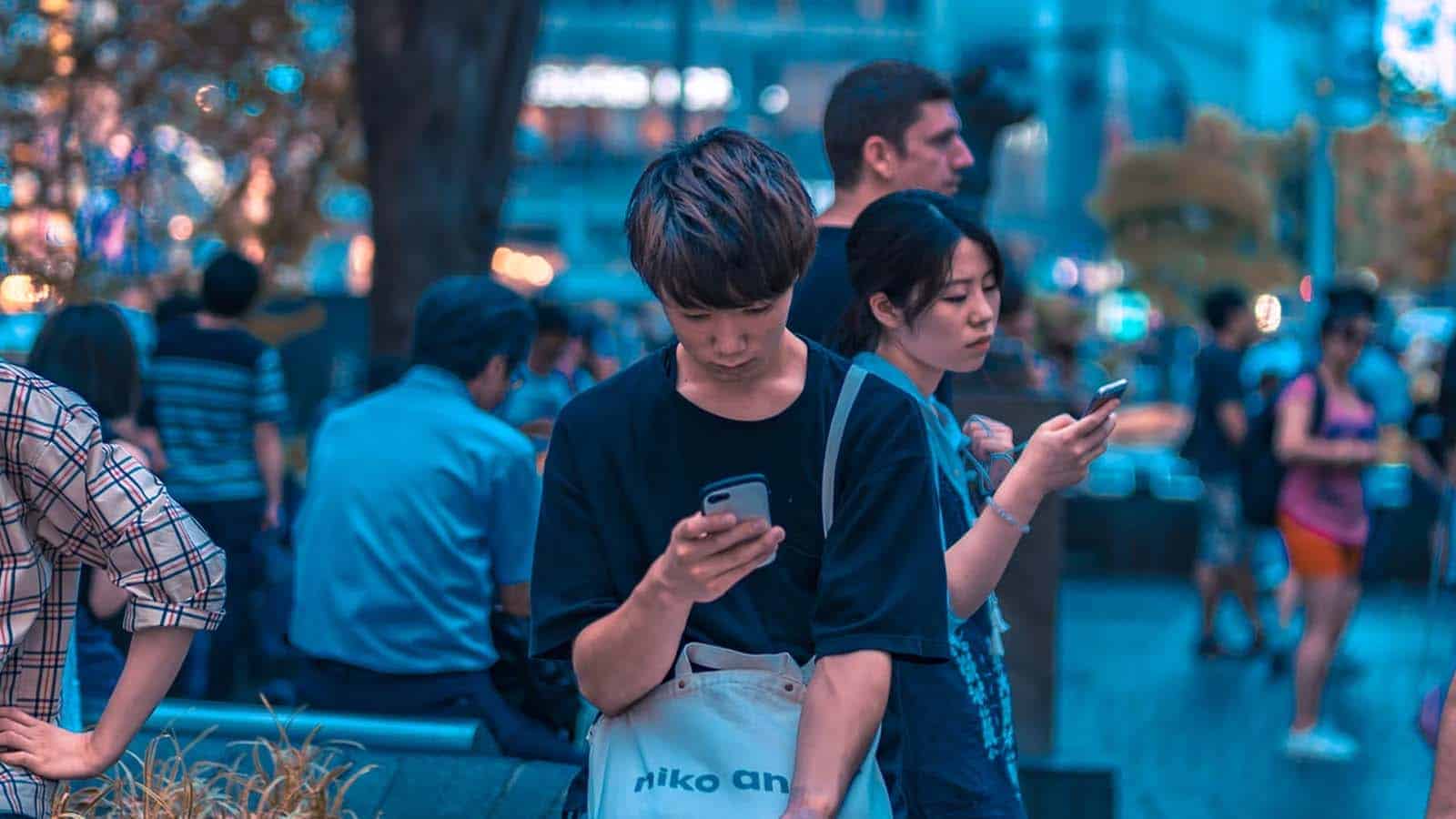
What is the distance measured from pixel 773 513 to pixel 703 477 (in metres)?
0.09

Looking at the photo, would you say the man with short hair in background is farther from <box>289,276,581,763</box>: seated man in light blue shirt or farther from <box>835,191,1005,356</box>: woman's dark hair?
<box>289,276,581,763</box>: seated man in light blue shirt

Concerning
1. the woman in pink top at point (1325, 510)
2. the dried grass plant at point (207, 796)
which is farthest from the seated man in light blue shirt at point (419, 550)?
the woman in pink top at point (1325, 510)

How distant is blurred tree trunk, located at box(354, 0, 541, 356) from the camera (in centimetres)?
836

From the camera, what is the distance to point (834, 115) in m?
4.00

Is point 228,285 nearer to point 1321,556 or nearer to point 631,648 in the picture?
point 1321,556

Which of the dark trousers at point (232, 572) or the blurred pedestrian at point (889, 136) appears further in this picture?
the dark trousers at point (232, 572)

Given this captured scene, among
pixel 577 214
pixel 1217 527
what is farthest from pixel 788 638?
pixel 577 214

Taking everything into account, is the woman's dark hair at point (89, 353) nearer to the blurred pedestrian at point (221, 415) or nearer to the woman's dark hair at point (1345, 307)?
the blurred pedestrian at point (221, 415)

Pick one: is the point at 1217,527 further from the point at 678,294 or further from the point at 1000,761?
the point at 678,294

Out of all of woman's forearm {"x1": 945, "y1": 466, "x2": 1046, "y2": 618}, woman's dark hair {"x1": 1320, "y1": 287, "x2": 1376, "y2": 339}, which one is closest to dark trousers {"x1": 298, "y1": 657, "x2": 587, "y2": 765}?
woman's forearm {"x1": 945, "y1": 466, "x2": 1046, "y2": 618}

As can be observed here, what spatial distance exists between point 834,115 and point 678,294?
1.90 meters

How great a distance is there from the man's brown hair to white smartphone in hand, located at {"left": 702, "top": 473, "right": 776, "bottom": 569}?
0.80 ft

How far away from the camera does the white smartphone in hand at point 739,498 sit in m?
2.01

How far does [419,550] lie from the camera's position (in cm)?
433
